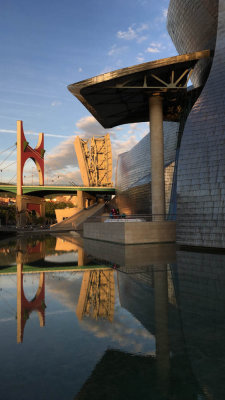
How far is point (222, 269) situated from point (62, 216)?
63.6 metres

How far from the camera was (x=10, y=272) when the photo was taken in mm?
10492

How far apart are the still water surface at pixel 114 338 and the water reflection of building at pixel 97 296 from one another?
21mm

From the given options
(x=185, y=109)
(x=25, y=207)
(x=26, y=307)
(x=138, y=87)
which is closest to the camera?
(x=26, y=307)

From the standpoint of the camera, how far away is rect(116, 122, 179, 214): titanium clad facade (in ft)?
95.4

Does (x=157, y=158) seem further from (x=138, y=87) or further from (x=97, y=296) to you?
(x=97, y=296)

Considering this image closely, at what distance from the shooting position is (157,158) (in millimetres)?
21312

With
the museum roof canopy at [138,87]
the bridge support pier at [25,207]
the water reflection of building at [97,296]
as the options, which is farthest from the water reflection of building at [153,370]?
the bridge support pier at [25,207]

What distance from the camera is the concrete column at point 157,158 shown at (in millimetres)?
21281

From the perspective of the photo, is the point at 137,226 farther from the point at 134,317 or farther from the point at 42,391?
the point at 42,391

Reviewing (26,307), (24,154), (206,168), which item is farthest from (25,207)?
(26,307)

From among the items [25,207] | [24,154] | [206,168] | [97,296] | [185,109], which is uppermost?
[24,154]

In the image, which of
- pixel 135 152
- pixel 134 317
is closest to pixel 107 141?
pixel 135 152

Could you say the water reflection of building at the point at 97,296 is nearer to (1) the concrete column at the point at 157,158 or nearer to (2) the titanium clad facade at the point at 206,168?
(2) the titanium clad facade at the point at 206,168

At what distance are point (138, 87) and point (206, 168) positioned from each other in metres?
7.23
